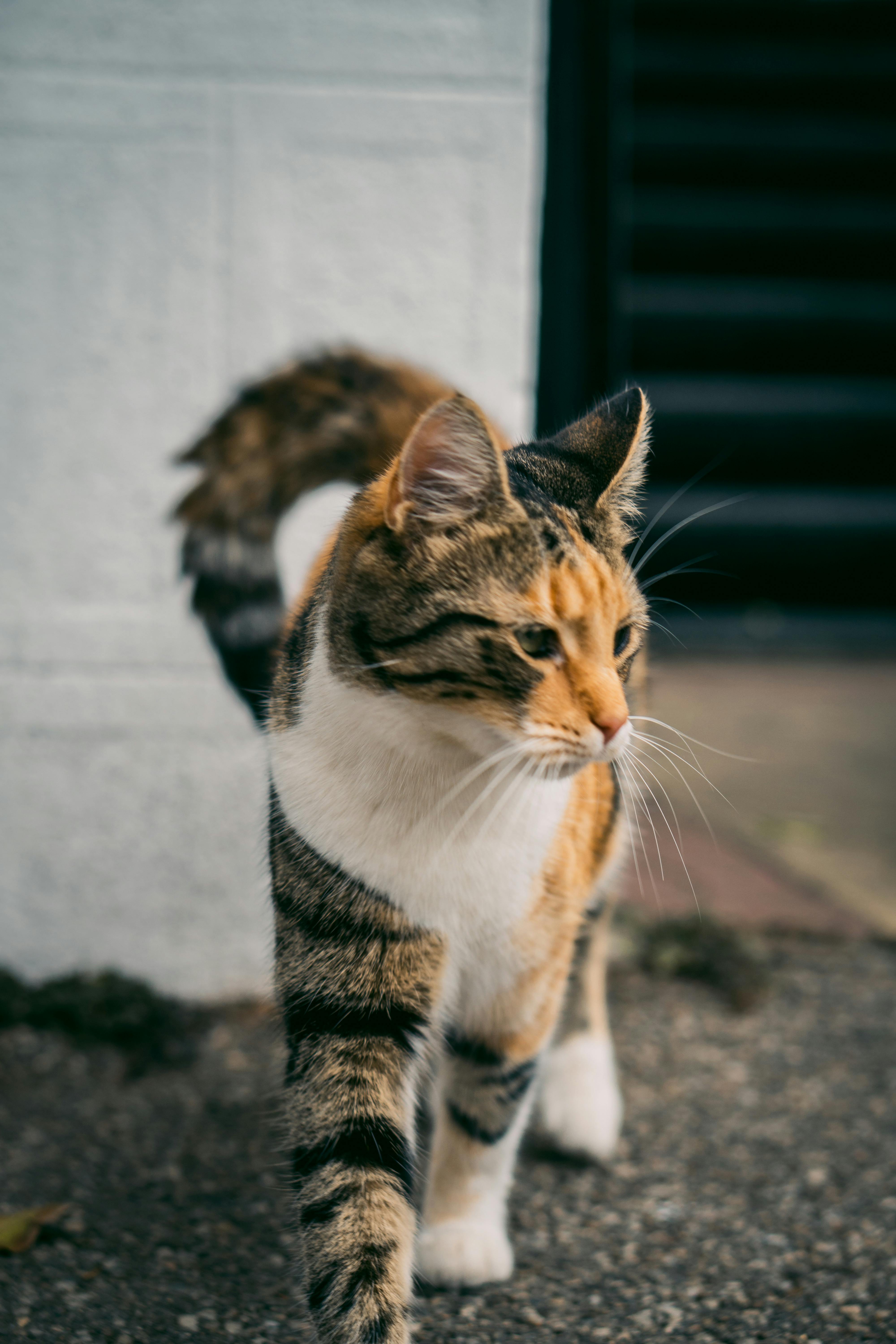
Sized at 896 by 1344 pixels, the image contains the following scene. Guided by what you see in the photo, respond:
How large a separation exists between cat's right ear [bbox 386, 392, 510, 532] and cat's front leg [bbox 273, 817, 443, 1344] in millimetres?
448

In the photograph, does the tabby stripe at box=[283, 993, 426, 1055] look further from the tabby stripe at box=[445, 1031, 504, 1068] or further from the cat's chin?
the cat's chin

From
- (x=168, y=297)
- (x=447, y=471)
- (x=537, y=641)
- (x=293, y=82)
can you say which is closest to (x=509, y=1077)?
(x=537, y=641)

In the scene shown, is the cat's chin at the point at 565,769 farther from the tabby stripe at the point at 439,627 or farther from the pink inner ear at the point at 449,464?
the pink inner ear at the point at 449,464

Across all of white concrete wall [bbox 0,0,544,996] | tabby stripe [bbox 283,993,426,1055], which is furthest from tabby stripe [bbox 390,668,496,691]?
white concrete wall [bbox 0,0,544,996]

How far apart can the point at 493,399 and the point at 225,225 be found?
24.3 inches

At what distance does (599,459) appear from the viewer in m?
1.36

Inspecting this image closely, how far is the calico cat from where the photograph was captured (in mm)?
1194

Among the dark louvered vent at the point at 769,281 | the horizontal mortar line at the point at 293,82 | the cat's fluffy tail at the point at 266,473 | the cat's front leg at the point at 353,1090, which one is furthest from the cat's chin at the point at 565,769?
the dark louvered vent at the point at 769,281

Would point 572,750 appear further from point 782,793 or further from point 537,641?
point 782,793

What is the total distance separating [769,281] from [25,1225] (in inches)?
183

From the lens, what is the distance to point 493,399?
7.14ft

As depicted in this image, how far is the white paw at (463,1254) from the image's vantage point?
4.90 feet

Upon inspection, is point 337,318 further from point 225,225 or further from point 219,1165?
point 219,1165

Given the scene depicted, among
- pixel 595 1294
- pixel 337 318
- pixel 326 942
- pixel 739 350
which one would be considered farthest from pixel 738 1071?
pixel 739 350
